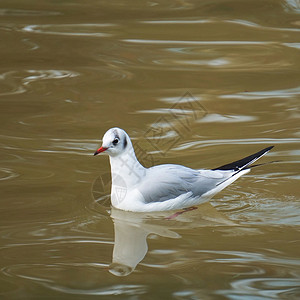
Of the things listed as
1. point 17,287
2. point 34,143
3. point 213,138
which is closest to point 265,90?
point 213,138

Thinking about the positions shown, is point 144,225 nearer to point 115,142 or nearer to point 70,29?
point 115,142

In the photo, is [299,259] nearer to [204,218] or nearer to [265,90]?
[204,218]

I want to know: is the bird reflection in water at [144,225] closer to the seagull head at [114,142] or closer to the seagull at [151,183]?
the seagull at [151,183]

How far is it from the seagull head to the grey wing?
31 cm

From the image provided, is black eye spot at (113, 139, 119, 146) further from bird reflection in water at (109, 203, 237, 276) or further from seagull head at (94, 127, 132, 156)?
bird reflection in water at (109, 203, 237, 276)

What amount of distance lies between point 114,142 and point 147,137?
1586mm

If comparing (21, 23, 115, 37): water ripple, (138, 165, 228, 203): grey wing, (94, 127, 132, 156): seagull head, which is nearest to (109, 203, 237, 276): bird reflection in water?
(138, 165, 228, 203): grey wing

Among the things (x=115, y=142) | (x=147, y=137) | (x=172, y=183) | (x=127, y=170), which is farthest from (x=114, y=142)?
(x=147, y=137)

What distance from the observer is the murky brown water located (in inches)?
185

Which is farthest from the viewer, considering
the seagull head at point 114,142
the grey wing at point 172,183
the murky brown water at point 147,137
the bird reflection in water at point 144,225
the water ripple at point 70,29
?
the water ripple at point 70,29

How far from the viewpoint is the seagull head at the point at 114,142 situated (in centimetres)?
550

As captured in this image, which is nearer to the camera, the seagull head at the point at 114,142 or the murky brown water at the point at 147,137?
the murky brown water at the point at 147,137

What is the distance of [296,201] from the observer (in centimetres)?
567

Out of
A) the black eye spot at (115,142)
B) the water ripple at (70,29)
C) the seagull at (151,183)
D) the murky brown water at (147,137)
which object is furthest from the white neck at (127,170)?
the water ripple at (70,29)
